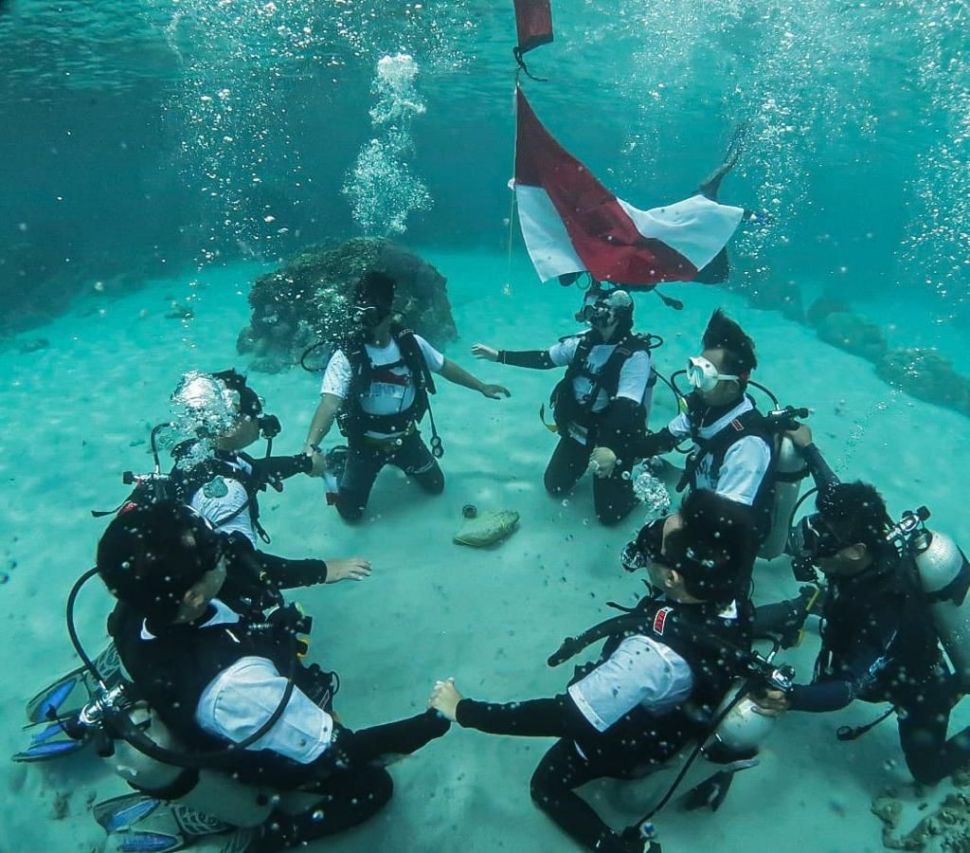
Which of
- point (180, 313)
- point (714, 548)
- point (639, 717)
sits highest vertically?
point (714, 548)

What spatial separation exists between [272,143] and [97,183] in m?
38.5

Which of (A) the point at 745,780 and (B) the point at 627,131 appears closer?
(A) the point at 745,780

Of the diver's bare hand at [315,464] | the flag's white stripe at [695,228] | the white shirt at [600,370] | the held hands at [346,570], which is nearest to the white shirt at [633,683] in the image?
the held hands at [346,570]

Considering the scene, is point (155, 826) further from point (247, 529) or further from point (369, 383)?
point (369, 383)

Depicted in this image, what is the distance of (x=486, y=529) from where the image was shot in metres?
6.16

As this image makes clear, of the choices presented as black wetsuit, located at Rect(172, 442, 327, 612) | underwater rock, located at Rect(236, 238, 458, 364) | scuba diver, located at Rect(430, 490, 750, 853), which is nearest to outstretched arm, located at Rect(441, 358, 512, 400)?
black wetsuit, located at Rect(172, 442, 327, 612)

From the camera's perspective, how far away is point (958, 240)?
79.8 m

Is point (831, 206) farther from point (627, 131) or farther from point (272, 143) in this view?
point (272, 143)

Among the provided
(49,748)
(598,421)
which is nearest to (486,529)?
(598,421)

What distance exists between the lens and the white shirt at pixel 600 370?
5828mm

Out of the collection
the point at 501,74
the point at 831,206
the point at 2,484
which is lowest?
the point at 831,206

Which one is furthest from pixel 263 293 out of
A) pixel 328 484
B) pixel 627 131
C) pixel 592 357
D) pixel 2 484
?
pixel 627 131

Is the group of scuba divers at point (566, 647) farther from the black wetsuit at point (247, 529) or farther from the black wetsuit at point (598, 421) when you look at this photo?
the black wetsuit at point (598, 421)

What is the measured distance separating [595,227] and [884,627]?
4.81 m
